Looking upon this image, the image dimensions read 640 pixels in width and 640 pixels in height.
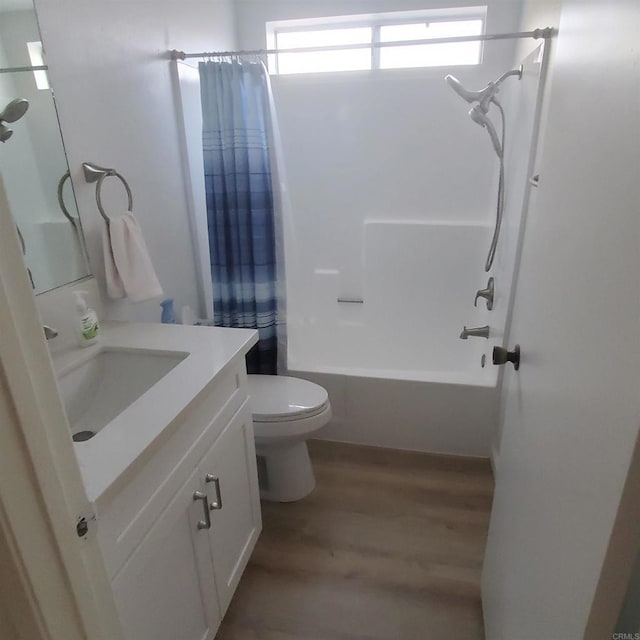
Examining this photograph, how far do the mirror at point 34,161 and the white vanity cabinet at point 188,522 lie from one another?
2.06ft

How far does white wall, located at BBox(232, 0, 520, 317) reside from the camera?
92.6 inches

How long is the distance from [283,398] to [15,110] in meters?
1.27

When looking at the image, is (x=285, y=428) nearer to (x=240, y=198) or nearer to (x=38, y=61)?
(x=240, y=198)

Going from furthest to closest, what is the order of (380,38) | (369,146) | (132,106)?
(369,146), (380,38), (132,106)

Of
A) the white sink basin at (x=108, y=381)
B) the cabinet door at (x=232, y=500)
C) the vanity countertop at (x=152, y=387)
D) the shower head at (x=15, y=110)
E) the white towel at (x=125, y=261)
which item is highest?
the shower head at (x=15, y=110)

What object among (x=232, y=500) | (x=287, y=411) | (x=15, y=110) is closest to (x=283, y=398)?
(x=287, y=411)

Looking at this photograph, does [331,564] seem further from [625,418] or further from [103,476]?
[625,418]

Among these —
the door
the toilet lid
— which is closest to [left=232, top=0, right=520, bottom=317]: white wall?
the toilet lid

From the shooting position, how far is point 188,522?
1071 millimetres

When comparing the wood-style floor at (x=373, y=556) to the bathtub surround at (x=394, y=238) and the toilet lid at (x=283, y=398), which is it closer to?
the bathtub surround at (x=394, y=238)

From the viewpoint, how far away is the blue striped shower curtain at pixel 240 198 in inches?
72.5

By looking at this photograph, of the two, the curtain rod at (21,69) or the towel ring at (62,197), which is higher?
the curtain rod at (21,69)

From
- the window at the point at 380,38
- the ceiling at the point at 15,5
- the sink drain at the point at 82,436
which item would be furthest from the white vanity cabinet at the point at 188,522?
the window at the point at 380,38

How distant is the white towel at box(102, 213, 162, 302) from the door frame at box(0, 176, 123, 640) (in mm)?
1009
